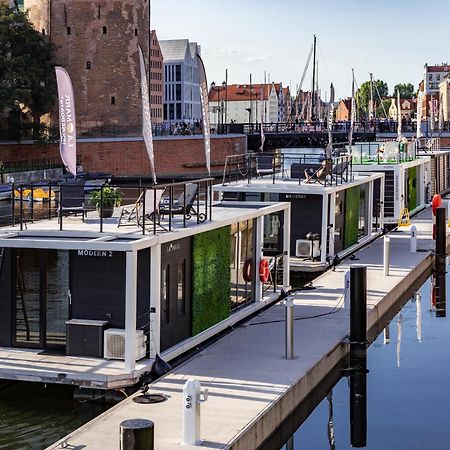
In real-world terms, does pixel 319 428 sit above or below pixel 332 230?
below

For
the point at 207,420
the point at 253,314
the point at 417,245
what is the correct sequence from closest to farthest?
1. the point at 207,420
2. the point at 253,314
3. the point at 417,245

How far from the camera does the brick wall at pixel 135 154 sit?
55.3 m

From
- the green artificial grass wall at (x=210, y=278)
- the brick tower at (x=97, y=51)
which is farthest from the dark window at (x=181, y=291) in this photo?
the brick tower at (x=97, y=51)

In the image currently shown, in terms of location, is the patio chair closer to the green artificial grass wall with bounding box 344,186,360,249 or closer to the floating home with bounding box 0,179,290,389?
the floating home with bounding box 0,179,290,389

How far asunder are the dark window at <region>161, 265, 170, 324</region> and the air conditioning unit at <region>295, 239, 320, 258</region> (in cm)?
908

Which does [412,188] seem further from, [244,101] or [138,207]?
[244,101]

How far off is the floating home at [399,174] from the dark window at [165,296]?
16.3 metres

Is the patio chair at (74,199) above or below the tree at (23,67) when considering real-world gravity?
below

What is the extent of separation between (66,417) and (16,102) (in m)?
43.3

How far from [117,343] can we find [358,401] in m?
3.45

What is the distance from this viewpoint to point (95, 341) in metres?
12.7

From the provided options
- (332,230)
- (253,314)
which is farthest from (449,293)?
(253,314)

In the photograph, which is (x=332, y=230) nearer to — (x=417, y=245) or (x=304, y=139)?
(x=417, y=245)

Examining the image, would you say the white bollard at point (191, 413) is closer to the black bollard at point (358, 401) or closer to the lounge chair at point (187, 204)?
the black bollard at point (358, 401)
